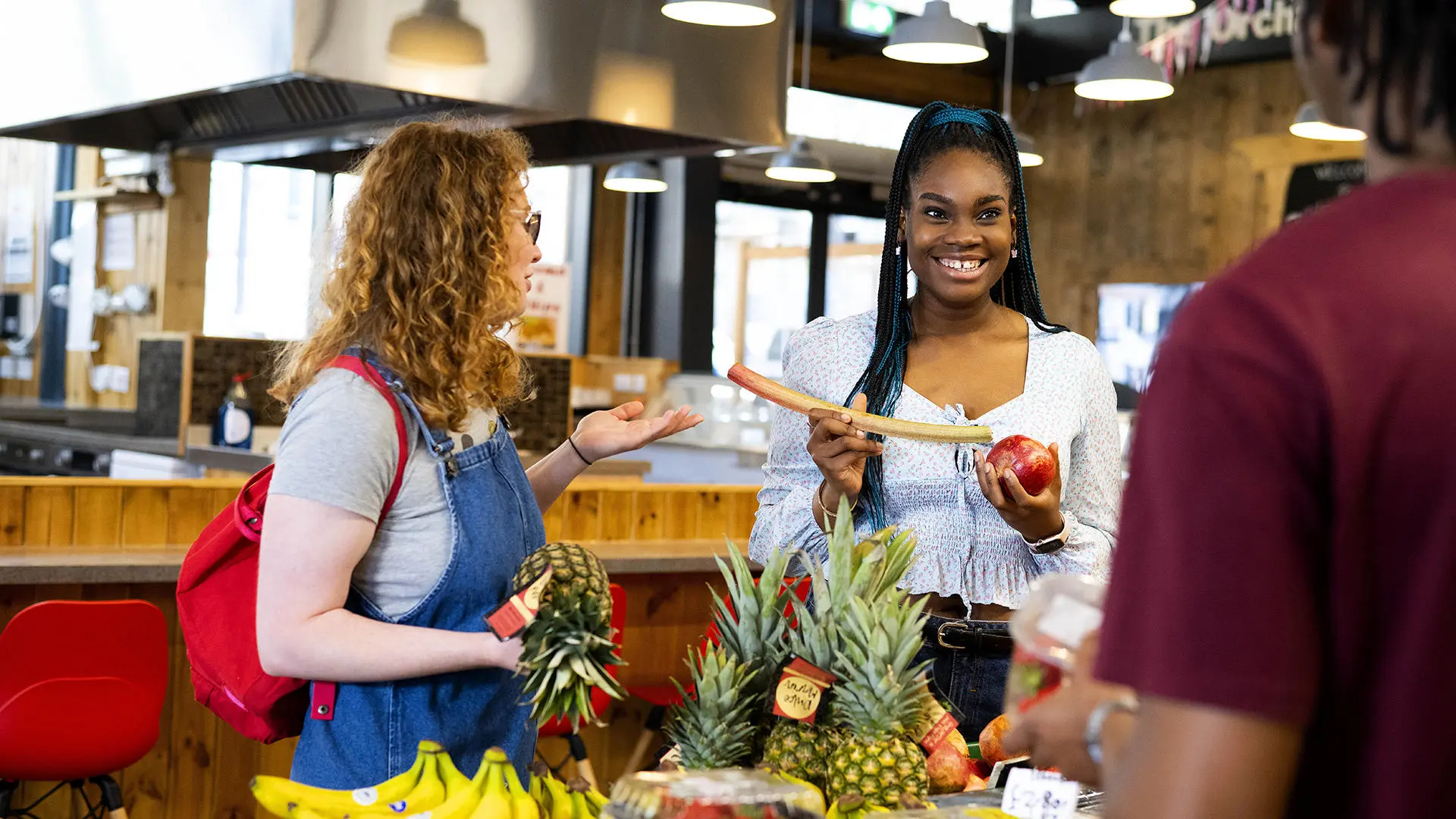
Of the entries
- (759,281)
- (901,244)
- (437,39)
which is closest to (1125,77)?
(437,39)

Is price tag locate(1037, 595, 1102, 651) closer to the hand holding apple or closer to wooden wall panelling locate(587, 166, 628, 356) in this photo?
the hand holding apple

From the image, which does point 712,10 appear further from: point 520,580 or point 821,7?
point 821,7

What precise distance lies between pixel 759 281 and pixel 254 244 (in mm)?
4221

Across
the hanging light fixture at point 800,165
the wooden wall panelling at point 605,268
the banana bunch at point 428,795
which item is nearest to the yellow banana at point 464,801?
the banana bunch at point 428,795

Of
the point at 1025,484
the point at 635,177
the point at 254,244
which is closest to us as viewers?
the point at 1025,484

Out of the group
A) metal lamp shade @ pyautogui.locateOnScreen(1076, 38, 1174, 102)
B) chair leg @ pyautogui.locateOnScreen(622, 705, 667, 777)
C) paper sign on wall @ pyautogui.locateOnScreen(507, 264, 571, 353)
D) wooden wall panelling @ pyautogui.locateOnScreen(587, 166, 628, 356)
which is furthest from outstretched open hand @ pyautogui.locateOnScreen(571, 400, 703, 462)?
wooden wall panelling @ pyautogui.locateOnScreen(587, 166, 628, 356)

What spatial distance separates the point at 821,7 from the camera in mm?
9758

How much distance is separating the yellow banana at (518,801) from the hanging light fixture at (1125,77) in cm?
506

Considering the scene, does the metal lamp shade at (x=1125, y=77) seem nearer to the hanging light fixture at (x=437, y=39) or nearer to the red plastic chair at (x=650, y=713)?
the hanging light fixture at (x=437, y=39)

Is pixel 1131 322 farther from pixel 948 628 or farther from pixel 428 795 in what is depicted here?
pixel 428 795

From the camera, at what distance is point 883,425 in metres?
2.14

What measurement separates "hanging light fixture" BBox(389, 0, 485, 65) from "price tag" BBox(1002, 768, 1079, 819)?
338cm

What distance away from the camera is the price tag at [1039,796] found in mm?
1616

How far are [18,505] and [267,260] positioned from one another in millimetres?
6768
